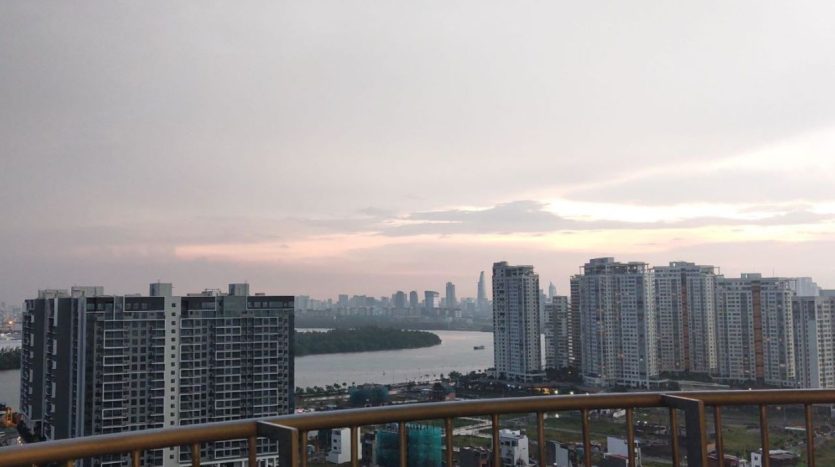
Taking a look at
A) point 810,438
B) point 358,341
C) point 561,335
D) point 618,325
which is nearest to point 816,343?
point 618,325

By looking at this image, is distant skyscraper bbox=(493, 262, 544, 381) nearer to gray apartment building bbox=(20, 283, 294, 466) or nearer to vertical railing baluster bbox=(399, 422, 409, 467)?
gray apartment building bbox=(20, 283, 294, 466)

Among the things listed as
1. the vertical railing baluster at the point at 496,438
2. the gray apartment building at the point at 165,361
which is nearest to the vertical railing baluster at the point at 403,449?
the vertical railing baluster at the point at 496,438

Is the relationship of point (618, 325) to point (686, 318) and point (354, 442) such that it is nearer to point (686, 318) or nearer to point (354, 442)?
point (686, 318)

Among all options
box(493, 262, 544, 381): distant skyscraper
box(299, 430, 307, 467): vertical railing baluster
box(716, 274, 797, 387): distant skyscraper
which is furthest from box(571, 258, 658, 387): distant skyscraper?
box(299, 430, 307, 467): vertical railing baluster

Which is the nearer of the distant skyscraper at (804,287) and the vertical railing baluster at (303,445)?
the vertical railing baluster at (303,445)

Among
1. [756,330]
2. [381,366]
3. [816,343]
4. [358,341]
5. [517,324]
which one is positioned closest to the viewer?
[816,343]

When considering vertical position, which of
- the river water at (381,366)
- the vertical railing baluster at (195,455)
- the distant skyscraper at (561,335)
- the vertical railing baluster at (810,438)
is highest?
the vertical railing baluster at (195,455)

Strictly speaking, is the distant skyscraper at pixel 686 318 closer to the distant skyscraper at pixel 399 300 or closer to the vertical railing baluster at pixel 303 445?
the vertical railing baluster at pixel 303 445
